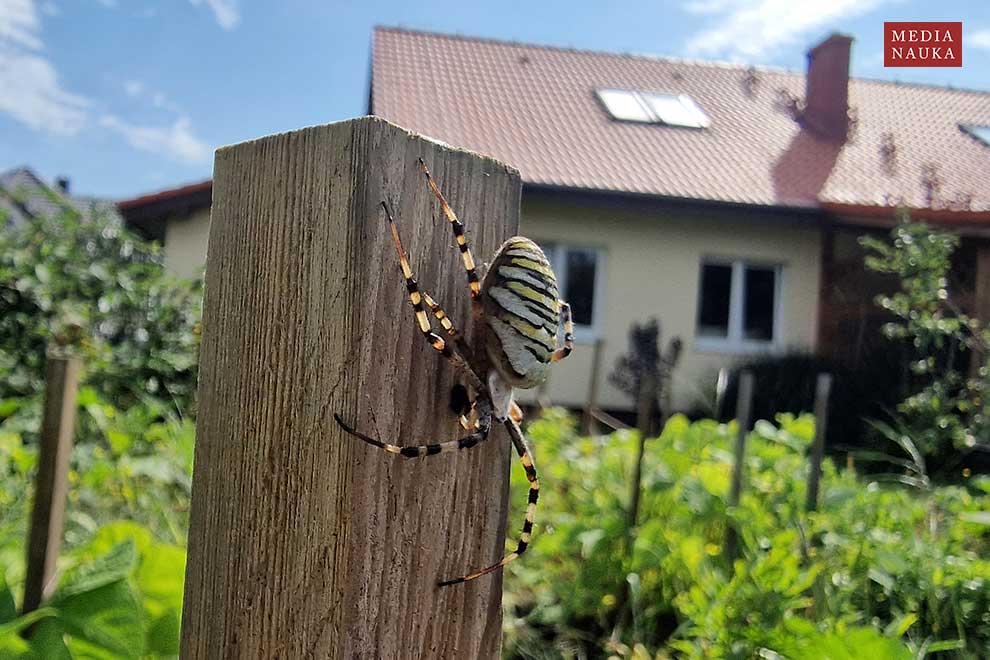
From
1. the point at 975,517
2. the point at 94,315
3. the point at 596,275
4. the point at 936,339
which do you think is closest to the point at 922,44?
the point at 975,517

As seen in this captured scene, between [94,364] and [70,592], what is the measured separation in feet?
14.3

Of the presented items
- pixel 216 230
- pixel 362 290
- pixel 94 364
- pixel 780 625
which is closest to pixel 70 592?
pixel 216 230

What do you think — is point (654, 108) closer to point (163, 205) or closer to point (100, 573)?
point (163, 205)

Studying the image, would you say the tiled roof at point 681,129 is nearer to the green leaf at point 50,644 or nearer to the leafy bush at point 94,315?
the leafy bush at point 94,315

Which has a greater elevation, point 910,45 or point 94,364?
point 910,45

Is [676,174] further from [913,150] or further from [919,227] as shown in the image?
[919,227]

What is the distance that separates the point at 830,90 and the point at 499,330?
13.0m

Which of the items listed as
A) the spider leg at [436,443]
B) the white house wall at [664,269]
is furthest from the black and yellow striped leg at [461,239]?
the white house wall at [664,269]

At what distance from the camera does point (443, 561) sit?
92 centimetres

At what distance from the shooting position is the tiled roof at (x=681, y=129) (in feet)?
33.0

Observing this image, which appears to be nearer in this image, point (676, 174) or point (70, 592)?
point (70, 592)

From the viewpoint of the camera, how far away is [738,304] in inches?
446

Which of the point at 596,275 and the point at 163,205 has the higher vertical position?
the point at 163,205

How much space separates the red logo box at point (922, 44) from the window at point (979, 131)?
8359 mm
